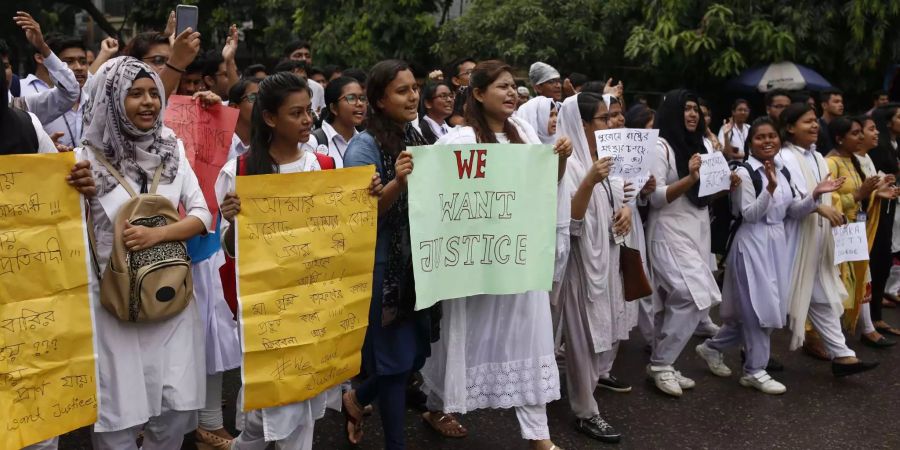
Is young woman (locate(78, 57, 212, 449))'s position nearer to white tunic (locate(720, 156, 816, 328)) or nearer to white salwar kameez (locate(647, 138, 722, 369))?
white salwar kameez (locate(647, 138, 722, 369))

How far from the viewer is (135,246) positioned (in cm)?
319

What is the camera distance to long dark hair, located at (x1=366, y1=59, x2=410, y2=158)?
3.88m

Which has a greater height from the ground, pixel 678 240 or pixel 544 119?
pixel 544 119

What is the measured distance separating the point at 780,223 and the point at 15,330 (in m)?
4.63

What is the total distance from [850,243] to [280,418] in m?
4.26

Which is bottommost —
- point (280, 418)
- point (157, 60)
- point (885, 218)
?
point (280, 418)

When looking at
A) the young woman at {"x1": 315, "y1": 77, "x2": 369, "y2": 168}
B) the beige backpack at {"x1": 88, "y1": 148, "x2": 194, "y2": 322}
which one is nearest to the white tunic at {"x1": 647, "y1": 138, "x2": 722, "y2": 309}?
the young woman at {"x1": 315, "y1": 77, "x2": 369, "y2": 168}

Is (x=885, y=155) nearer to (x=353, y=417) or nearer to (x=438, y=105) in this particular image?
(x=438, y=105)

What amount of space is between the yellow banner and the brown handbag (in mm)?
2953

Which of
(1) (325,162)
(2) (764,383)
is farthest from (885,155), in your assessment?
(1) (325,162)

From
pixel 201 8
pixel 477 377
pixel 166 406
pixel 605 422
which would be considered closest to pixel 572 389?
pixel 605 422

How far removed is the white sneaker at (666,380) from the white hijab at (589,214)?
39.6 inches

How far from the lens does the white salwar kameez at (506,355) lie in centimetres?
416

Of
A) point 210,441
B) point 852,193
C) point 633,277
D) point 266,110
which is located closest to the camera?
point 266,110
